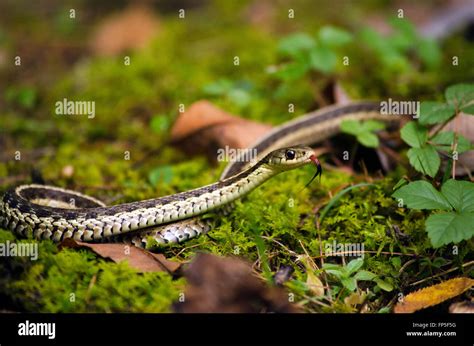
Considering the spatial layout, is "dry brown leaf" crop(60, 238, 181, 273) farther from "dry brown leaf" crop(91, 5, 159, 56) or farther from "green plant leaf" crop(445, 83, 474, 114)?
"dry brown leaf" crop(91, 5, 159, 56)

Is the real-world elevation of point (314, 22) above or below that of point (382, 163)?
above

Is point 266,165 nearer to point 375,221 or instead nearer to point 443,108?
point 375,221

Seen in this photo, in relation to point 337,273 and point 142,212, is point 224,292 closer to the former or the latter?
point 337,273

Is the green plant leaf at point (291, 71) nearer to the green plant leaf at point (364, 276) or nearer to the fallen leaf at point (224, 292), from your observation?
the green plant leaf at point (364, 276)

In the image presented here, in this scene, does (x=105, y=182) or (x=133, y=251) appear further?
(x=105, y=182)

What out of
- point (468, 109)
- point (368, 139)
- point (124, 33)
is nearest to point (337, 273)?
point (368, 139)

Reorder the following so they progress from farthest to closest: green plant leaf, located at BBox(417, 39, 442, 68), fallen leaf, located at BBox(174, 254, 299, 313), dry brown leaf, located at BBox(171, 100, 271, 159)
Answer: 1. green plant leaf, located at BBox(417, 39, 442, 68)
2. dry brown leaf, located at BBox(171, 100, 271, 159)
3. fallen leaf, located at BBox(174, 254, 299, 313)

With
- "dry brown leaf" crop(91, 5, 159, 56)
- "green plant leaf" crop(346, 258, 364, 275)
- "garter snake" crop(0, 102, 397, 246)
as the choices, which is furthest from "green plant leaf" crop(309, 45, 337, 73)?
"dry brown leaf" crop(91, 5, 159, 56)
